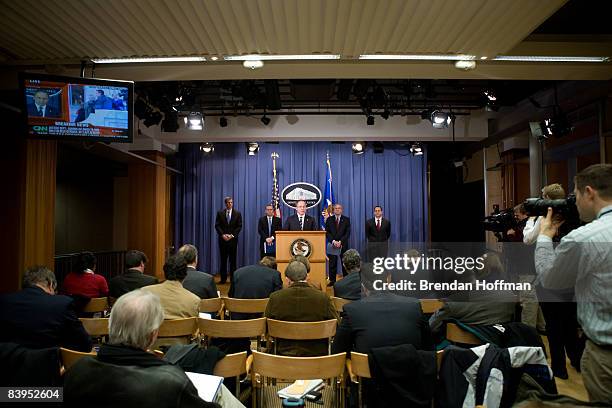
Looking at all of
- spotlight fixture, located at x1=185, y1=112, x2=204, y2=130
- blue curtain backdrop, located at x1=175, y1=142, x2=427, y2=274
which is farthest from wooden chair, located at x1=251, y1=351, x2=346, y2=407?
blue curtain backdrop, located at x1=175, y1=142, x2=427, y2=274

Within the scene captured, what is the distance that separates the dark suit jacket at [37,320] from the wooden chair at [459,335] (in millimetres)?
2297

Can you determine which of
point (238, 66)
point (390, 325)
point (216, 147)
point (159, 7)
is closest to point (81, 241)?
point (216, 147)

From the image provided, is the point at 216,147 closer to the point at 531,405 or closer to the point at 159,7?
the point at 159,7

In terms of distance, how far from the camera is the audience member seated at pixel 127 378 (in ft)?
4.59

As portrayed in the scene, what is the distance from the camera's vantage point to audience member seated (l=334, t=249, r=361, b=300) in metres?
3.75

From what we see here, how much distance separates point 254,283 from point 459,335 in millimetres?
1953

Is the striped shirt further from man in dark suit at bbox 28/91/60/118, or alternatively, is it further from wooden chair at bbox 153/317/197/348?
man in dark suit at bbox 28/91/60/118

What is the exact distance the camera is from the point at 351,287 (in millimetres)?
3756

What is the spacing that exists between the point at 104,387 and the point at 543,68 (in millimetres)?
4728

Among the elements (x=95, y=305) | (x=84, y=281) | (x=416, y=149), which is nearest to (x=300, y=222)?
(x=416, y=149)

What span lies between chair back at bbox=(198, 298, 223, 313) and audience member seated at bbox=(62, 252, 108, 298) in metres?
1.20

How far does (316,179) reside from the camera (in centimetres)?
1020

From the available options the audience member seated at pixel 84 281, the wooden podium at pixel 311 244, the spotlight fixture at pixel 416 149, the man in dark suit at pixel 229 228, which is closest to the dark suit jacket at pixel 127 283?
the audience member seated at pixel 84 281

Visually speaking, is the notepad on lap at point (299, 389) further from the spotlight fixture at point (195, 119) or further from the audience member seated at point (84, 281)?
the spotlight fixture at point (195, 119)
